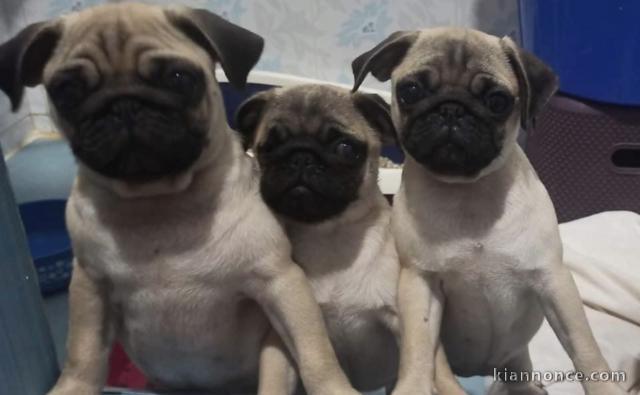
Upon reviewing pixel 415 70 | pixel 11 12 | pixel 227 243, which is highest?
pixel 415 70

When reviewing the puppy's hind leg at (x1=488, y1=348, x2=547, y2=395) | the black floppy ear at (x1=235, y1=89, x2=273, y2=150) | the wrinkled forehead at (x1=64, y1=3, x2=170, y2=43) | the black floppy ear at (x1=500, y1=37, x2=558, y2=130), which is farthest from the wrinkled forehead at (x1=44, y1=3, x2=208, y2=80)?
the puppy's hind leg at (x1=488, y1=348, x2=547, y2=395)

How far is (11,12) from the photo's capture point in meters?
3.15

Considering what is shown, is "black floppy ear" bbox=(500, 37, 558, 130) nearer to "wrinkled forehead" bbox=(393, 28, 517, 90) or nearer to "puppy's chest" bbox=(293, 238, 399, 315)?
"wrinkled forehead" bbox=(393, 28, 517, 90)

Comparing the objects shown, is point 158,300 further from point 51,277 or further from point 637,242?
point 637,242

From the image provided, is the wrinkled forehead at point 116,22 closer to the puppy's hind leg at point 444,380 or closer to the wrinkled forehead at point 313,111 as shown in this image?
the wrinkled forehead at point 313,111

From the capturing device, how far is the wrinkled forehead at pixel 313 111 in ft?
4.44

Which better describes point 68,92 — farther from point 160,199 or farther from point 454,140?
point 454,140

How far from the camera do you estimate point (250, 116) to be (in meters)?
1.46

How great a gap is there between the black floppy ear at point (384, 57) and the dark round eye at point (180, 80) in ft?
1.21

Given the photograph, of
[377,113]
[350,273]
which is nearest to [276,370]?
[350,273]

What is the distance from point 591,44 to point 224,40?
1316 millimetres

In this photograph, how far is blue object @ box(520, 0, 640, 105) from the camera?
200cm

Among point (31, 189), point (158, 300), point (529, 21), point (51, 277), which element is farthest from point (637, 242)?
point (31, 189)

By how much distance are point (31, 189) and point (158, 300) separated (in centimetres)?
192
